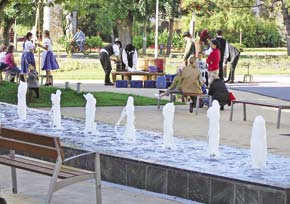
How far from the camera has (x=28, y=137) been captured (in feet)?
24.8

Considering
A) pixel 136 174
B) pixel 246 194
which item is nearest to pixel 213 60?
pixel 136 174

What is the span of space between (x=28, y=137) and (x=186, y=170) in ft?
5.71

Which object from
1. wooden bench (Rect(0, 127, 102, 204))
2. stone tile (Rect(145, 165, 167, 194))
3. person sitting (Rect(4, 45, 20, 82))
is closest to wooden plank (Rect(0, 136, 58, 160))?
wooden bench (Rect(0, 127, 102, 204))

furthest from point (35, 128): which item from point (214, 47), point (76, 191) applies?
point (214, 47)

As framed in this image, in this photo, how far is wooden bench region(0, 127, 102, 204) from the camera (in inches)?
282

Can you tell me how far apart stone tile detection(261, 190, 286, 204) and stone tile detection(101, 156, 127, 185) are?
1.96m

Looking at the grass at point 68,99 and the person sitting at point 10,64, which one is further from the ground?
the person sitting at point 10,64

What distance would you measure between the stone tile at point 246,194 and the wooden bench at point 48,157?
1322 millimetres

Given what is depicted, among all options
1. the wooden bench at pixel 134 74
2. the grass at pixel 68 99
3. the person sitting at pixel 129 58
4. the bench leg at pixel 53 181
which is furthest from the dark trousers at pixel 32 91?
the bench leg at pixel 53 181

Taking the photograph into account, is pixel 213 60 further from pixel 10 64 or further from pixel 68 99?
pixel 10 64

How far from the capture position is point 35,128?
12.0m

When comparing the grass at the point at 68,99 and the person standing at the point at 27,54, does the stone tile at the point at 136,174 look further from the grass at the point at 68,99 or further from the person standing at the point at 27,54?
the person standing at the point at 27,54

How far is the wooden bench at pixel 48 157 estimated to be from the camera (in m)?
7.17

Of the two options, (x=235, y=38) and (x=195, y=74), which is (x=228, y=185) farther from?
(x=235, y=38)
